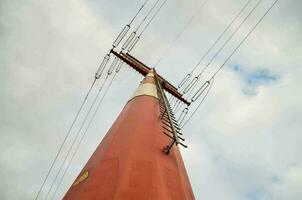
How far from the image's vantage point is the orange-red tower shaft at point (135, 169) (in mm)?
5516

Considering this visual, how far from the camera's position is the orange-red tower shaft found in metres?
5.52

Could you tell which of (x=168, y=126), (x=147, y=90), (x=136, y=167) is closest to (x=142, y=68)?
(x=147, y=90)

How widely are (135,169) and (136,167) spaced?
2.6 inches

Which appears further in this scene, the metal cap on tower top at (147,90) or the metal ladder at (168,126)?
the metal cap on tower top at (147,90)

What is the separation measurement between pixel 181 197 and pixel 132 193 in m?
1.05

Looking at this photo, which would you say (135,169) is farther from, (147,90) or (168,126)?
(147,90)

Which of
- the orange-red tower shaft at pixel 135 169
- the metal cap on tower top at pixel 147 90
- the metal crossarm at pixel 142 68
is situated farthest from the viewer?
the metal crossarm at pixel 142 68

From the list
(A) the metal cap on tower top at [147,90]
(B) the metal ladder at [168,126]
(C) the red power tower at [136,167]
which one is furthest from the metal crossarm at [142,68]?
(C) the red power tower at [136,167]

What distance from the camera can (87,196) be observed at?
5648mm

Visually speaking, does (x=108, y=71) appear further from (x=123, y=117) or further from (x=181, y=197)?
(x=181, y=197)

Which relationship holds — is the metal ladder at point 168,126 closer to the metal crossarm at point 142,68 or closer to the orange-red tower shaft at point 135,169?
the orange-red tower shaft at point 135,169

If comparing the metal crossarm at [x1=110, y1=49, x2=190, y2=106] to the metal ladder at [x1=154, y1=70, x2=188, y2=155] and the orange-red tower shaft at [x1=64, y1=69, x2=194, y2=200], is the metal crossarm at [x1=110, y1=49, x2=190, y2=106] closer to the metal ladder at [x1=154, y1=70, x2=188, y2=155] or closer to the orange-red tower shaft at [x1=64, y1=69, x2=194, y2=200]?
the metal ladder at [x1=154, y1=70, x2=188, y2=155]

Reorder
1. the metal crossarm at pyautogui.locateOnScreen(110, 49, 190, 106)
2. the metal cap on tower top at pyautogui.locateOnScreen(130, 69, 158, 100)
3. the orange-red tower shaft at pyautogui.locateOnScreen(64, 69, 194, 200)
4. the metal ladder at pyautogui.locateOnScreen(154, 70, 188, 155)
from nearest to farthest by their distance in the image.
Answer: the orange-red tower shaft at pyautogui.locateOnScreen(64, 69, 194, 200)
the metal ladder at pyautogui.locateOnScreen(154, 70, 188, 155)
the metal cap on tower top at pyautogui.locateOnScreen(130, 69, 158, 100)
the metal crossarm at pyautogui.locateOnScreen(110, 49, 190, 106)

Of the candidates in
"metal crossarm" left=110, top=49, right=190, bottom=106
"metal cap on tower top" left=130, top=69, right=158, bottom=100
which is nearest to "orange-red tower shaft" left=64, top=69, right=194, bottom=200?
"metal cap on tower top" left=130, top=69, right=158, bottom=100
